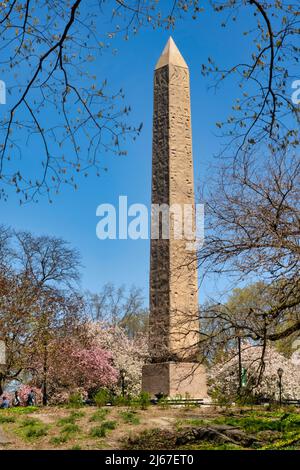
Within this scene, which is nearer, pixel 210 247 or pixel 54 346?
pixel 210 247

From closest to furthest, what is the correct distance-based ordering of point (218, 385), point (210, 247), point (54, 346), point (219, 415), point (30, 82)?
point (30, 82), point (210, 247), point (219, 415), point (54, 346), point (218, 385)

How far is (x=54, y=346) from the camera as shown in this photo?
26.3 meters

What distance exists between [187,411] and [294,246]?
944cm

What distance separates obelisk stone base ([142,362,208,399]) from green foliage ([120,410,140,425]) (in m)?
4.12

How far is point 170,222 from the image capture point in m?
22.8

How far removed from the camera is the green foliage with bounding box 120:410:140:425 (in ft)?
53.3

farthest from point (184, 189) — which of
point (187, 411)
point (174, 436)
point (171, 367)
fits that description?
point (174, 436)

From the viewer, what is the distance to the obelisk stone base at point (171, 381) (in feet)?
71.8

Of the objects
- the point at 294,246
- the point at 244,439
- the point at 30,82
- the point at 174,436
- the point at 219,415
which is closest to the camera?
the point at 30,82

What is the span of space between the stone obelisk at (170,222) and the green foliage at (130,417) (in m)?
3.75

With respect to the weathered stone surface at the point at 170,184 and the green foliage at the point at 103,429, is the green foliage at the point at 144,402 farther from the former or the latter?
the green foliage at the point at 103,429

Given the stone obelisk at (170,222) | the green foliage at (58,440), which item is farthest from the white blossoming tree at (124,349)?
the green foliage at (58,440)

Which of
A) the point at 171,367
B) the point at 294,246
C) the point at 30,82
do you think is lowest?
the point at 171,367

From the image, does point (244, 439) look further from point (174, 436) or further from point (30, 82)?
point (30, 82)
